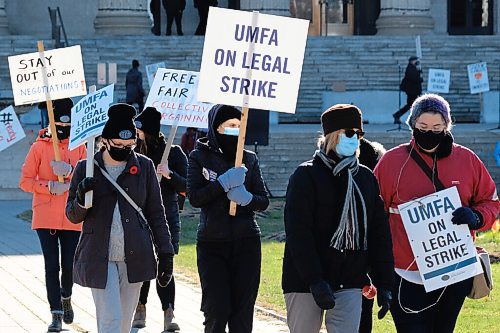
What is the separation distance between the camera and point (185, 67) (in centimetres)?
3681

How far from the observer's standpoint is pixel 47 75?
1152cm

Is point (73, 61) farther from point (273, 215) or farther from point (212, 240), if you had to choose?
point (273, 215)

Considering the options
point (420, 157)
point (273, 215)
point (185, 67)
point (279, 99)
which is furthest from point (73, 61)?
point (185, 67)

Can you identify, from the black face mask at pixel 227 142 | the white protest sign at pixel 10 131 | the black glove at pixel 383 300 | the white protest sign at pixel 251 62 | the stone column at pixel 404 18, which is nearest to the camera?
the black glove at pixel 383 300

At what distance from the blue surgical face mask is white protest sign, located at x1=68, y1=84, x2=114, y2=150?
92.7 inches

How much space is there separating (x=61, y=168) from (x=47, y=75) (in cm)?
99

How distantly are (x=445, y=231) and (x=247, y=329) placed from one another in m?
1.47

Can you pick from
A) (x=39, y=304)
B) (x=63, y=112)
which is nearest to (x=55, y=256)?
(x=63, y=112)

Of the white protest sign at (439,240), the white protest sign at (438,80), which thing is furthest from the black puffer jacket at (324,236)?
the white protest sign at (438,80)

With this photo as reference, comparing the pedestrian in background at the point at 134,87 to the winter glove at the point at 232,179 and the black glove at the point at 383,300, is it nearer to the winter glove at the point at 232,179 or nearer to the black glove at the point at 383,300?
the winter glove at the point at 232,179

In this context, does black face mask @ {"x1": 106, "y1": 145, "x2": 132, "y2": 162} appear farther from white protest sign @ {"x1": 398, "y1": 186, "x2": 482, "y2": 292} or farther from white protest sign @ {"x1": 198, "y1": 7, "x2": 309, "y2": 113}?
white protest sign @ {"x1": 398, "y1": 186, "x2": 482, "y2": 292}

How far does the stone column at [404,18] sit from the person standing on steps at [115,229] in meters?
32.6

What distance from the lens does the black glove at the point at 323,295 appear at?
7.52 meters

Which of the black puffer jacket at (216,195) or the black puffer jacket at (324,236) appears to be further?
the black puffer jacket at (216,195)
